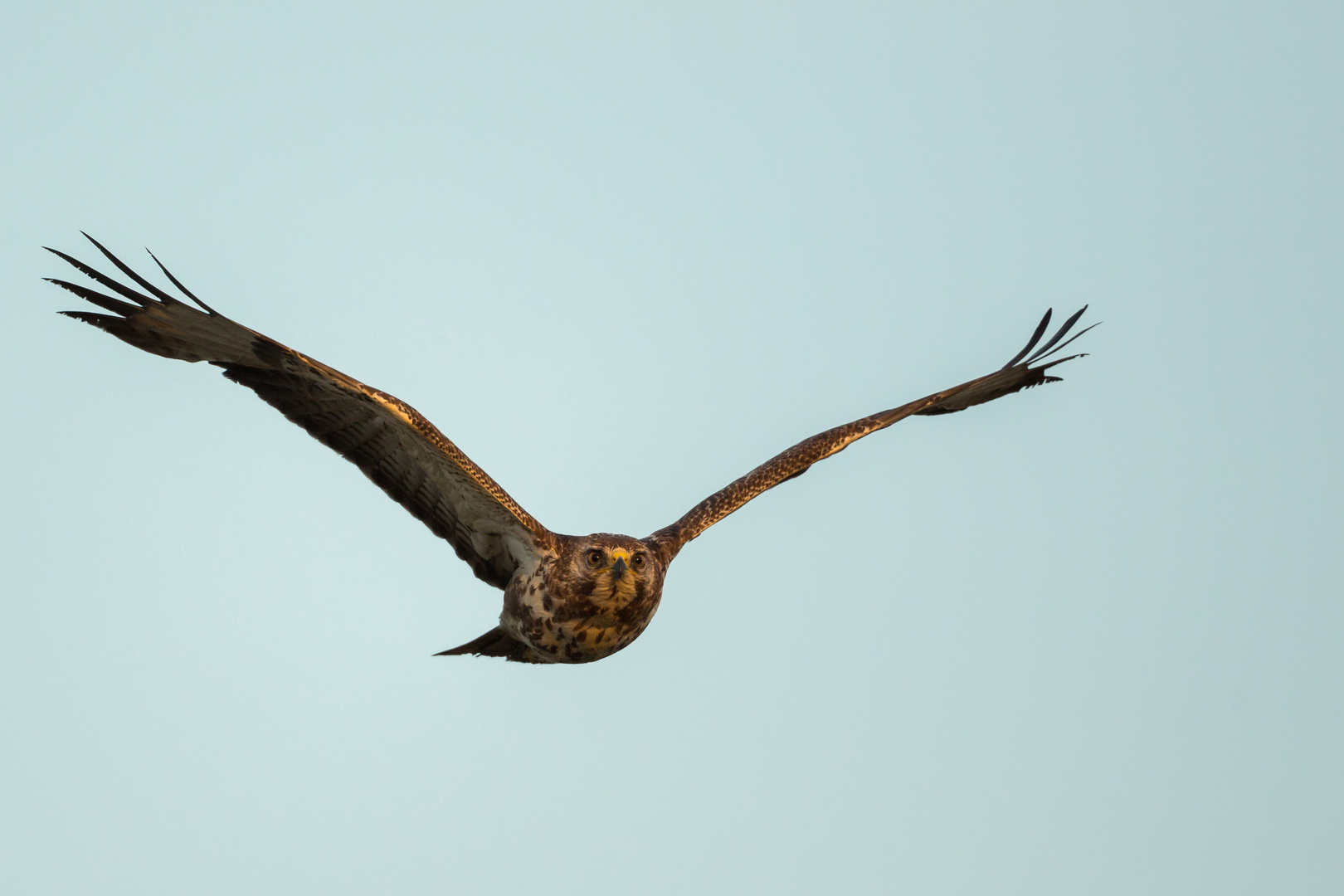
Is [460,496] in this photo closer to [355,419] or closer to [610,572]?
[355,419]

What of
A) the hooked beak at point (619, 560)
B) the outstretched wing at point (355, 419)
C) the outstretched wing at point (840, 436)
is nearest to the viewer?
the outstretched wing at point (355, 419)

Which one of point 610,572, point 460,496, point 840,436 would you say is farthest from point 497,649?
point 840,436

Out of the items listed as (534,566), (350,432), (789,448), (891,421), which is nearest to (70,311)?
(350,432)

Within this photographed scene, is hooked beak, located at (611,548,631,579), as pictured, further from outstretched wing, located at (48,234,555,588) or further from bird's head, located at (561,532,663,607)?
outstretched wing, located at (48,234,555,588)

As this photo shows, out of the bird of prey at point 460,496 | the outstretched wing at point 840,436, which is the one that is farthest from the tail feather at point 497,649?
the outstretched wing at point 840,436

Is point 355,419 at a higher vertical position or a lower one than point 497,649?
higher

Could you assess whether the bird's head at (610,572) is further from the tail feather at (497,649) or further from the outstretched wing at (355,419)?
the tail feather at (497,649)
